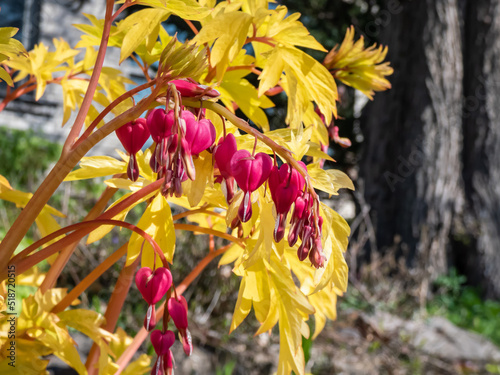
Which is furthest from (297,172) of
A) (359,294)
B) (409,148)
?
(409,148)

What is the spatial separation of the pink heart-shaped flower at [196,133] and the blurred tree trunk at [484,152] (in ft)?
12.8

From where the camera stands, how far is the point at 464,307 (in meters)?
3.79

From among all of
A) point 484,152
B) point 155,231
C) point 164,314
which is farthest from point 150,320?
point 484,152

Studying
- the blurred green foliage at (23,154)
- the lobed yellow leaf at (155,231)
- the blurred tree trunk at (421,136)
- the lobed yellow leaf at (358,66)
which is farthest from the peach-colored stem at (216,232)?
the blurred green foliage at (23,154)

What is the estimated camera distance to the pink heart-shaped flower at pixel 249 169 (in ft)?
1.38

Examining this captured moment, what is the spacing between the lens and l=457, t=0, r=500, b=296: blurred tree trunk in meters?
3.93

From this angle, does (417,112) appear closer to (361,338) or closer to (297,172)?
(361,338)

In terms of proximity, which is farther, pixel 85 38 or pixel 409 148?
pixel 409 148

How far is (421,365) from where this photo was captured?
7.63 feet

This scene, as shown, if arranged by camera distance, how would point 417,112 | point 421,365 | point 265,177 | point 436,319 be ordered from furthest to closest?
1. point 417,112
2. point 436,319
3. point 421,365
4. point 265,177

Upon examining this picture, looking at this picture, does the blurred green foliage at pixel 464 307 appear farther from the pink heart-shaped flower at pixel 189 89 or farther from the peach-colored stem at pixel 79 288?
the pink heart-shaped flower at pixel 189 89

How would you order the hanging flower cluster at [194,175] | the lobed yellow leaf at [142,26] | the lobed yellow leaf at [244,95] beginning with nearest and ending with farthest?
the hanging flower cluster at [194,175] < the lobed yellow leaf at [142,26] < the lobed yellow leaf at [244,95]

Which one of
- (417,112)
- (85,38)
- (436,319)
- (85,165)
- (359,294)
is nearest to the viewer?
(85,165)

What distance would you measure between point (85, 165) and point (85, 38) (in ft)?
0.77
